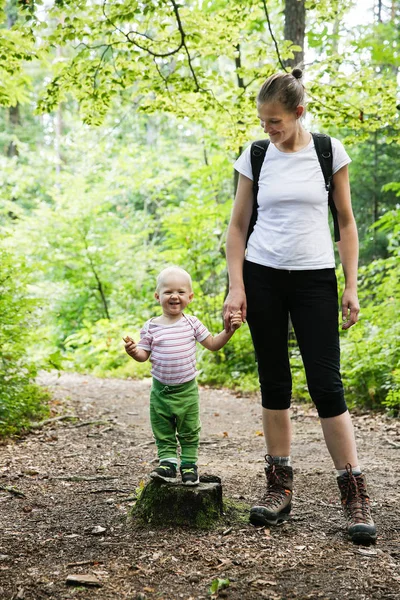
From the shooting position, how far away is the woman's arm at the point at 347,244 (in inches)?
121

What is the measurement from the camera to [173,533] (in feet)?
9.50

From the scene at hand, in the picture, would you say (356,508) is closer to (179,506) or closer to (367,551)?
(367,551)

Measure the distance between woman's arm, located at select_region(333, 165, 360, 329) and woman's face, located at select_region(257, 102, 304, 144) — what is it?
0.35m

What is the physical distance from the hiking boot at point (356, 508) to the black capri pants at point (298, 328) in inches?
13.2

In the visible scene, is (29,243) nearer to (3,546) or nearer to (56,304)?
(56,304)

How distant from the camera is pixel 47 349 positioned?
1512 cm

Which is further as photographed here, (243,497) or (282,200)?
(243,497)

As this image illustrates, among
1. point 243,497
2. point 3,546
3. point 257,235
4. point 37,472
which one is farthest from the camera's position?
point 37,472

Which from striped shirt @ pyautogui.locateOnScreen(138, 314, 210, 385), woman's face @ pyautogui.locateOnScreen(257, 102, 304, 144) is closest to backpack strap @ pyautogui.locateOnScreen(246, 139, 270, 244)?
woman's face @ pyautogui.locateOnScreen(257, 102, 304, 144)

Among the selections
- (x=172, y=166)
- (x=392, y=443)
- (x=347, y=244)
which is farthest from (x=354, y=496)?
(x=172, y=166)

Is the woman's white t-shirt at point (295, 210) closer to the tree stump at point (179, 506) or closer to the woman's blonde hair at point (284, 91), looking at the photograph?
the woman's blonde hair at point (284, 91)

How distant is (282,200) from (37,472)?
2.79 metres

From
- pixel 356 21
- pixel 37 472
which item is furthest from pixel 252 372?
pixel 356 21

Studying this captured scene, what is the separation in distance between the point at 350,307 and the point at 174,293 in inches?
36.7
